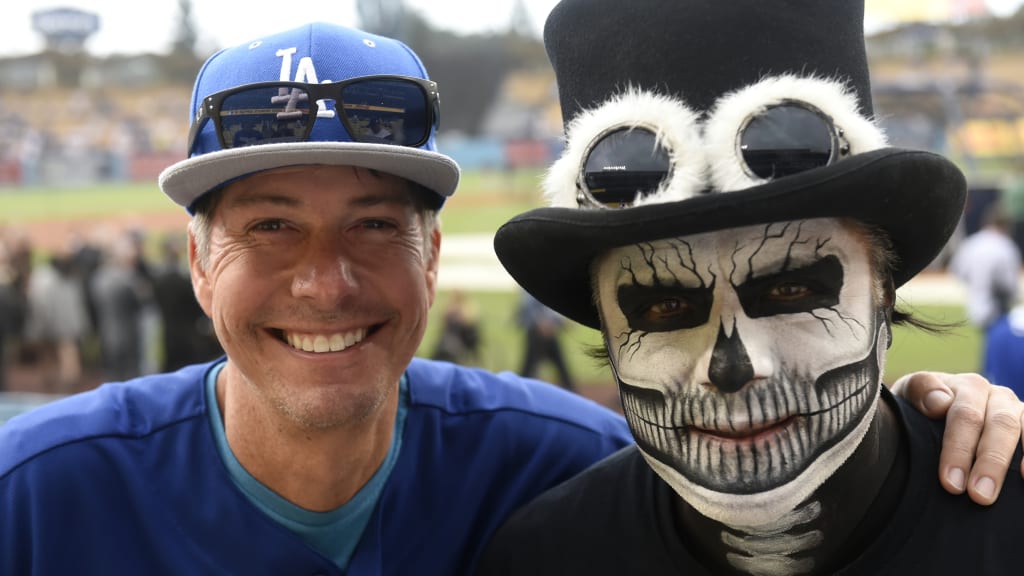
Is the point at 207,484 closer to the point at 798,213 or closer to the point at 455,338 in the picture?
the point at 798,213

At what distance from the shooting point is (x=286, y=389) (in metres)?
2.28

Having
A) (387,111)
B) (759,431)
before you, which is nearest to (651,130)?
(759,431)

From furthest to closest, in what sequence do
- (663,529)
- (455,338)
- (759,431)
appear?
(455,338) → (663,529) → (759,431)

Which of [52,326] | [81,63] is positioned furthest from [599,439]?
[81,63]

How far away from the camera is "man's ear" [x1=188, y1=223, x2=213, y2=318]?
2461mm

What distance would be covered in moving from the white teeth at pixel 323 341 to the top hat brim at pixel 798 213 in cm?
50

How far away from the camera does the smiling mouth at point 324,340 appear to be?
227 centimetres

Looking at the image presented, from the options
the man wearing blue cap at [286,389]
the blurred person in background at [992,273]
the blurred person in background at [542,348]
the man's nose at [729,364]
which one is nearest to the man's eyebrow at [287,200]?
the man wearing blue cap at [286,389]

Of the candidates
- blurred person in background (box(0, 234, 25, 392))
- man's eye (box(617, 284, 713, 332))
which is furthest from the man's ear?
blurred person in background (box(0, 234, 25, 392))

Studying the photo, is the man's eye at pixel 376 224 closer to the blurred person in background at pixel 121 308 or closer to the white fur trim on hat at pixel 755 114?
the white fur trim on hat at pixel 755 114

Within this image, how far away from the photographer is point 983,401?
80.1 inches

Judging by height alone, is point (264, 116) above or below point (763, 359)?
above

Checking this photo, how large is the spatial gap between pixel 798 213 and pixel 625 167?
12.0 inches

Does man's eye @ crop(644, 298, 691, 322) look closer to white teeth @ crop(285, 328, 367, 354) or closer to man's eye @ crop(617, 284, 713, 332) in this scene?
man's eye @ crop(617, 284, 713, 332)
